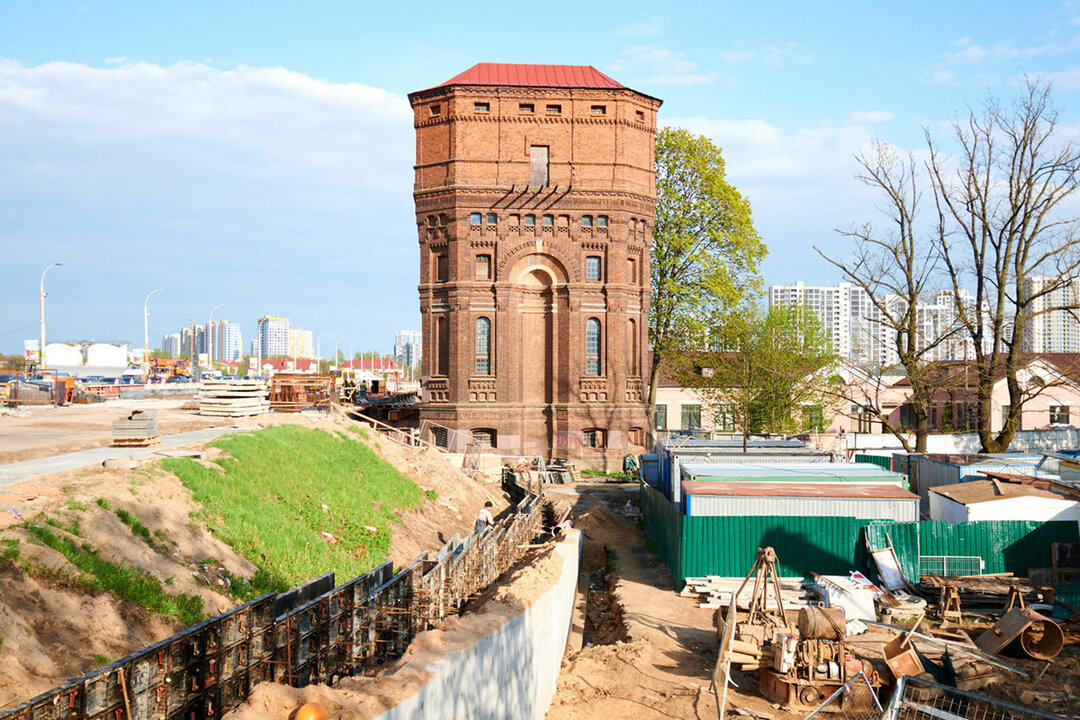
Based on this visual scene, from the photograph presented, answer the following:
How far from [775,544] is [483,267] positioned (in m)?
23.6

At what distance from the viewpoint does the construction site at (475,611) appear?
8.86 metres

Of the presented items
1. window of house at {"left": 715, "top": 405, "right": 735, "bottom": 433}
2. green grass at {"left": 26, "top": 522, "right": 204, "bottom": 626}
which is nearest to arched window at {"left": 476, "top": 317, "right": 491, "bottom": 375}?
window of house at {"left": 715, "top": 405, "right": 735, "bottom": 433}

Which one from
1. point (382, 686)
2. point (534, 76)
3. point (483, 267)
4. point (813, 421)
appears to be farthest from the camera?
point (813, 421)

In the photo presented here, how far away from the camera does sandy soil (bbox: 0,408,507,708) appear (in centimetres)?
966

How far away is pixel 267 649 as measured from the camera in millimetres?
9758

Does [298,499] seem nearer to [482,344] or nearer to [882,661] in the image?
[882,661]

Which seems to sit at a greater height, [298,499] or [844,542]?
[298,499]

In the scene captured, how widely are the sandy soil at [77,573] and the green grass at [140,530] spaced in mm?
104

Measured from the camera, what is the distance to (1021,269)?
96.2 feet

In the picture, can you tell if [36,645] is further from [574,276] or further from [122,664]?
[574,276]

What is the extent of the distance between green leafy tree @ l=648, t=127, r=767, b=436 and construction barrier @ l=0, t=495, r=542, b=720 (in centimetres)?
3348

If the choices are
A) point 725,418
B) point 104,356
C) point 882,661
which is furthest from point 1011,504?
point 104,356

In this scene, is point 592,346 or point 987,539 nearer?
point 987,539

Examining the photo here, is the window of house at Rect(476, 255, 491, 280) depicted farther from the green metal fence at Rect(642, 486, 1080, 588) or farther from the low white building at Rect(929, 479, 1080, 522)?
the low white building at Rect(929, 479, 1080, 522)
